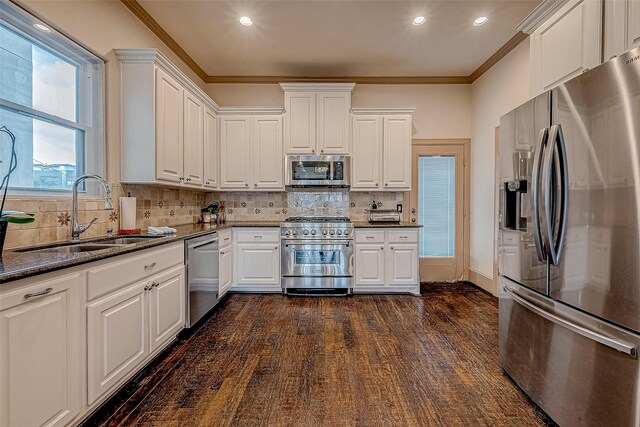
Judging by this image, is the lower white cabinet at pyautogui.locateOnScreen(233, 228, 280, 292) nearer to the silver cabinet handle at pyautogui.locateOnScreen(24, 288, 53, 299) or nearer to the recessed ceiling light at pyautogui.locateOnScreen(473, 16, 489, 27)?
the silver cabinet handle at pyautogui.locateOnScreen(24, 288, 53, 299)

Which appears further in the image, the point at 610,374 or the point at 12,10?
the point at 12,10

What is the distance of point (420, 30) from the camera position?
3.40 metres

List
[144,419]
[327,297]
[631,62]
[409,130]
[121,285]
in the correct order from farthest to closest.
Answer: [409,130], [327,297], [121,285], [144,419], [631,62]

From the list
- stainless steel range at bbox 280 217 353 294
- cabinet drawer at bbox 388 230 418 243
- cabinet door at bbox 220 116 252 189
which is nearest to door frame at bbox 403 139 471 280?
cabinet drawer at bbox 388 230 418 243

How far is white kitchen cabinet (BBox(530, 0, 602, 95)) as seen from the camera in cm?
164

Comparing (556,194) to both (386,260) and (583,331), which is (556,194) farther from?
(386,260)

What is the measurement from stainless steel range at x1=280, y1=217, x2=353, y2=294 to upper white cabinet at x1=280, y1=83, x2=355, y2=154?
3.49 feet

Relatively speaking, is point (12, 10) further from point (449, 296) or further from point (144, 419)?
point (449, 296)

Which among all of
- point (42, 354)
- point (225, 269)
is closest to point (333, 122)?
point (225, 269)

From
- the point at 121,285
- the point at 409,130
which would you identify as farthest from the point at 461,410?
the point at 409,130

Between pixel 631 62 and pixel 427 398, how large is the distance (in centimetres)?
193

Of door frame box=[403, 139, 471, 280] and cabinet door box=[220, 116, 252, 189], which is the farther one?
door frame box=[403, 139, 471, 280]

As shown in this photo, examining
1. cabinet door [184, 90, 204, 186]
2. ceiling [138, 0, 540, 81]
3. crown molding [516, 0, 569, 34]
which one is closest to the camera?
crown molding [516, 0, 569, 34]

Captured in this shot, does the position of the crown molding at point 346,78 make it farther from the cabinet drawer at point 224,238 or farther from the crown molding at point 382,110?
the cabinet drawer at point 224,238
